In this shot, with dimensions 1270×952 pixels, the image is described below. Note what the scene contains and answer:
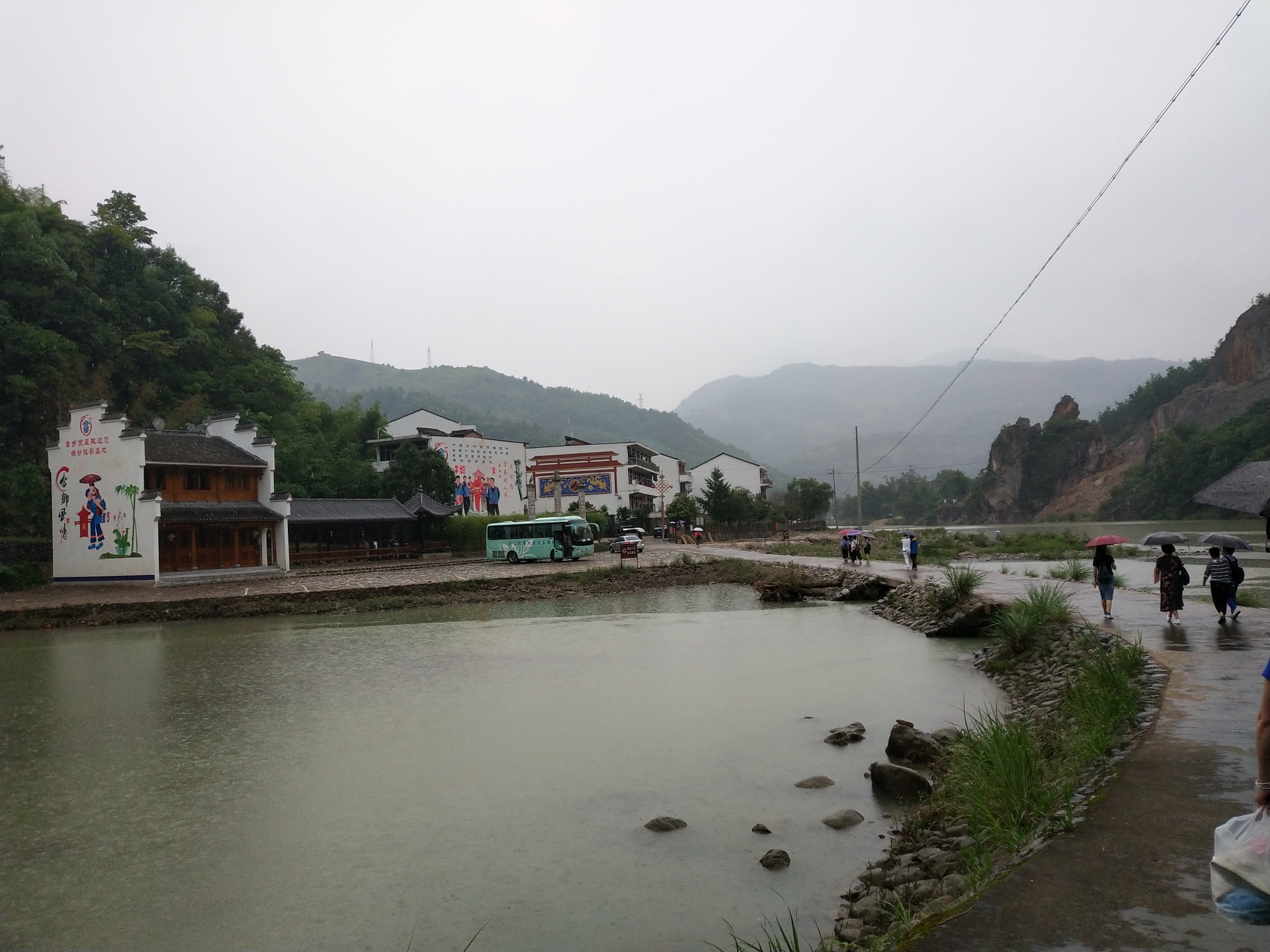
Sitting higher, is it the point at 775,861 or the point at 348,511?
the point at 348,511

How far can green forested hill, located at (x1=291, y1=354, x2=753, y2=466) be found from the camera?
4739 inches

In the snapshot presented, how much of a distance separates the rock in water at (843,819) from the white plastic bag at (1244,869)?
14.0 feet

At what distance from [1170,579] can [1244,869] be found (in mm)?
10605

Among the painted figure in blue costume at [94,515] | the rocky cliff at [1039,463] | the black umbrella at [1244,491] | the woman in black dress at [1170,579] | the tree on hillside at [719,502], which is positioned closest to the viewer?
the black umbrella at [1244,491]

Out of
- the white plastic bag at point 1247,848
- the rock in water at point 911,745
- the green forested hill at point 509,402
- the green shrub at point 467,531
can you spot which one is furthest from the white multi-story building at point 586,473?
the white plastic bag at point 1247,848

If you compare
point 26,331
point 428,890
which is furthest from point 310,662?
point 26,331

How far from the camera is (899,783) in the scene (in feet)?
23.5

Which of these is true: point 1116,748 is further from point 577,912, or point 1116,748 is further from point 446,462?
point 446,462

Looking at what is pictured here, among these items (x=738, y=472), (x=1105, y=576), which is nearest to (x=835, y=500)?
(x=738, y=472)

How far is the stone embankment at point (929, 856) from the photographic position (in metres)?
4.35

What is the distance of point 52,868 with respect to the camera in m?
6.45

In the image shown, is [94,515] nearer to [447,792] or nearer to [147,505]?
[147,505]

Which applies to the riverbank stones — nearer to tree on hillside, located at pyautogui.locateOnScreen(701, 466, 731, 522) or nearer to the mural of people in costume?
the mural of people in costume

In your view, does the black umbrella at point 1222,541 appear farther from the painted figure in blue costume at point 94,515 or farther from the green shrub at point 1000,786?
the painted figure in blue costume at point 94,515
